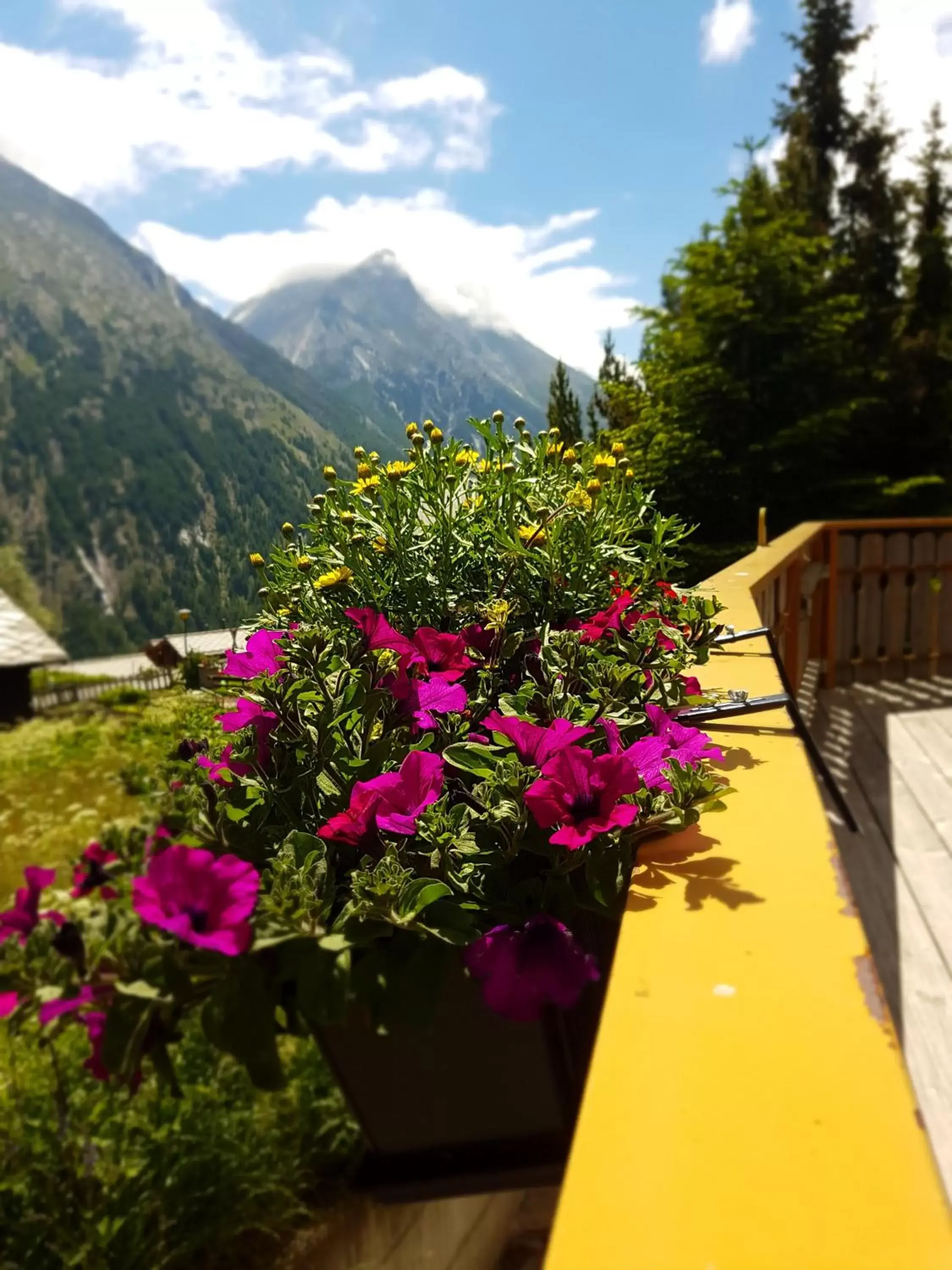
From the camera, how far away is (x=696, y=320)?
12758 millimetres

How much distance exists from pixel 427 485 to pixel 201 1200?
72.4 inches

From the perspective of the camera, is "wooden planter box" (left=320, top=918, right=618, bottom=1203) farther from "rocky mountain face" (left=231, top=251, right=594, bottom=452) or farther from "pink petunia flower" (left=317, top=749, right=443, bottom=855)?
"rocky mountain face" (left=231, top=251, right=594, bottom=452)

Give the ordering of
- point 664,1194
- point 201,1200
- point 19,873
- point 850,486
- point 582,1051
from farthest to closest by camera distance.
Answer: point 850,486
point 19,873
point 201,1200
point 582,1051
point 664,1194

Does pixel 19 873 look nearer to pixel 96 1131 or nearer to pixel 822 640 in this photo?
pixel 96 1131

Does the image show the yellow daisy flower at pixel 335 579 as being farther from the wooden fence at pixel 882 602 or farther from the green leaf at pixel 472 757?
the wooden fence at pixel 882 602

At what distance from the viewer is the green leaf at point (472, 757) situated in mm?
783

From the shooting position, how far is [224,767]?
2.74 feet

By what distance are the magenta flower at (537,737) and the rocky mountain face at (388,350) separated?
2.84 ft

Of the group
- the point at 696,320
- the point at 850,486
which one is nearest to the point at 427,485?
the point at 696,320

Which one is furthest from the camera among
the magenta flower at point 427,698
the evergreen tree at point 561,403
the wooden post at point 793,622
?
the wooden post at point 793,622

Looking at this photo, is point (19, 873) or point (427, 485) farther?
point (19, 873)

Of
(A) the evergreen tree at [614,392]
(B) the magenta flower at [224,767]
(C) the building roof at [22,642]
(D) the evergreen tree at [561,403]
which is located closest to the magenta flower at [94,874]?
(B) the magenta flower at [224,767]

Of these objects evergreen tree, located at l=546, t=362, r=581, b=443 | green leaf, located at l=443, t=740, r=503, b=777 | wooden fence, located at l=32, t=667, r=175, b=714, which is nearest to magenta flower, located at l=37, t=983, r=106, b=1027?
green leaf, located at l=443, t=740, r=503, b=777

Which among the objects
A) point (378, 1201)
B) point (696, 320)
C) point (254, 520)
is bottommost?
point (378, 1201)
